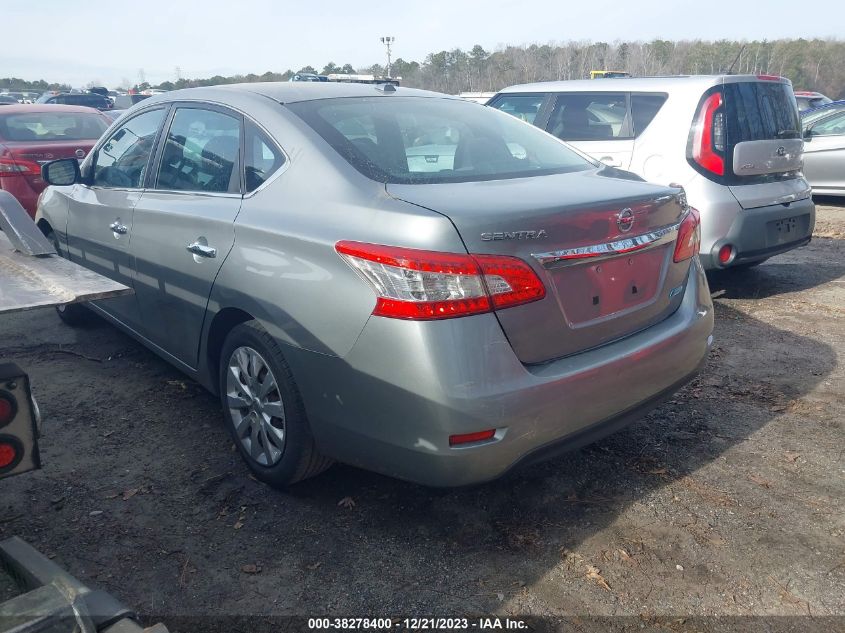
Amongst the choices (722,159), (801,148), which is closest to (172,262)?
(722,159)

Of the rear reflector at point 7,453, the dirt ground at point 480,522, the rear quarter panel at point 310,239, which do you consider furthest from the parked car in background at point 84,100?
the rear reflector at point 7,453

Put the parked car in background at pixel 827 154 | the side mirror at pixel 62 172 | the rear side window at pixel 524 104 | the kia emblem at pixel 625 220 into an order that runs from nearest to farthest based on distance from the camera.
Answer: the kia emblem at pixel 625 220 → the side mirror at pixel 62 172 → the rear side window at pixel 524 104 → the parked car in background at pixel 827 154

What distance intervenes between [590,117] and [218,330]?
14.2 feet

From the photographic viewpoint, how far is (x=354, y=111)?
3270 mm

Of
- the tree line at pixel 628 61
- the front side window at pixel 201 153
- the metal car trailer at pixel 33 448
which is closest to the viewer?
the metal car trailer at pixel 33 448

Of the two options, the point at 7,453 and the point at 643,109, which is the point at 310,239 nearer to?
the point at 7,453

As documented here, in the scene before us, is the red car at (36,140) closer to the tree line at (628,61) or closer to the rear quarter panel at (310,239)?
the rear quarter panel at (310,239)

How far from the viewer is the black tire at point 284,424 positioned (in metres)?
2.84

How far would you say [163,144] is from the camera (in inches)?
151

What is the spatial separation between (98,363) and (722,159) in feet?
15.2

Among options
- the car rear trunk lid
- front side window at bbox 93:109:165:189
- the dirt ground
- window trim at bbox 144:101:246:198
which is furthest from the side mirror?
Result: the car rear trunk lid

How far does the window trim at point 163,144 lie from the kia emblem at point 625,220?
1.59 metres

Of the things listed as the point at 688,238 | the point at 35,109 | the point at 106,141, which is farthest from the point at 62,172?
the point at 35,109

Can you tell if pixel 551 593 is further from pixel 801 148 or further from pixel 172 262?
pixel 801 148
